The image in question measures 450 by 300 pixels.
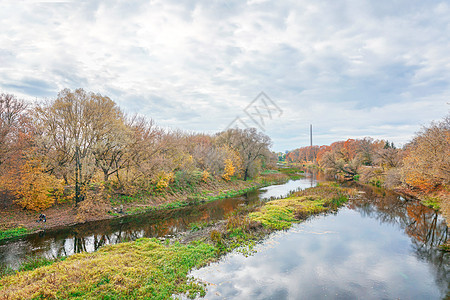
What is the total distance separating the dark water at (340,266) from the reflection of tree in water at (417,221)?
0.07 m

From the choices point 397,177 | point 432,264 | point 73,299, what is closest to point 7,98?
point 73,299

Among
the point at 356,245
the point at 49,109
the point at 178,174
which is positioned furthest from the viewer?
the point at 178,174

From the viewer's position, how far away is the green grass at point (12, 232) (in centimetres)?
1493

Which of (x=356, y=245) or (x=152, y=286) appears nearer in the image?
(x=152, y=286)

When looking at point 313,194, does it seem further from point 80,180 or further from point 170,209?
point 80,180

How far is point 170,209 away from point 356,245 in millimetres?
19156

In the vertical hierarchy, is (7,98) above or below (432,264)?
above

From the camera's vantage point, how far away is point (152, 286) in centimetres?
852

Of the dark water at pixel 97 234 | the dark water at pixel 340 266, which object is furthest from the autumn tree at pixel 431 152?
the dark water at pixel 97 234

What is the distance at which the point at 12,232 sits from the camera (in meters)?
15.4

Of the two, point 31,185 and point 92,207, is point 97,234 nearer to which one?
point 92,207

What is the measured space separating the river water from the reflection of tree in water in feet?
0.20

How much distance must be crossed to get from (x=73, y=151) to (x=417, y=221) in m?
34.3

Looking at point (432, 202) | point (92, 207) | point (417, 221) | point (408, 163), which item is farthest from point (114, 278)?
point (408, 163)
